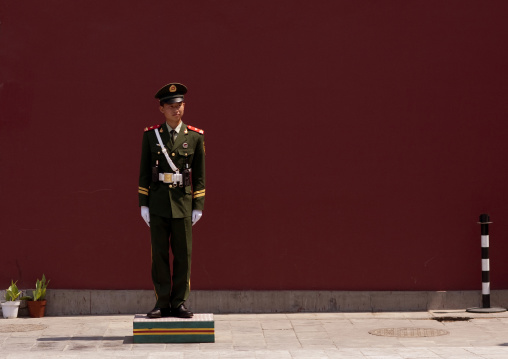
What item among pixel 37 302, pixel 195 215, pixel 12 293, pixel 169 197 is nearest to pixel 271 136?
pixel 195 215

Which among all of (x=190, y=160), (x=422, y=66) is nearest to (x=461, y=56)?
(x=422, y=66)

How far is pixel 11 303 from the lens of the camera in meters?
11.2

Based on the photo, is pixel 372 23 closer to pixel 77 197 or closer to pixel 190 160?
pixel 190 160

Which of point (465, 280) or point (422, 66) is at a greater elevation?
point (422, 66)

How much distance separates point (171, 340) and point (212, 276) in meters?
2.08

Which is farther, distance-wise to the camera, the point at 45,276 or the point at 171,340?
the point at 45,276

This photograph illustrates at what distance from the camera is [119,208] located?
1143 centimetres

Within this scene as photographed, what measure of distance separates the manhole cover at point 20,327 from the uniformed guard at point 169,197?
1496 millimetres

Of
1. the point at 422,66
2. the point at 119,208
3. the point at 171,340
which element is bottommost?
the point at 171,340

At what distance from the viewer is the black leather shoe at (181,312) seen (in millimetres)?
9539

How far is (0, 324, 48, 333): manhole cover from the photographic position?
406 inches

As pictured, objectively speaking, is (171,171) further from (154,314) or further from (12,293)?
(12,293)

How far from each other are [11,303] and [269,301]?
2.73 metres

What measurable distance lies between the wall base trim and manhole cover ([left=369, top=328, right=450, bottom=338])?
1.17 metres
